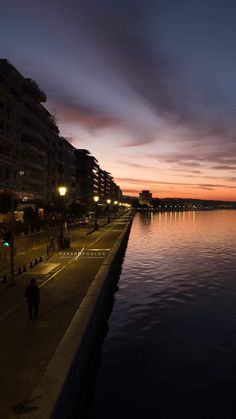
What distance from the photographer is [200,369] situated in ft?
54.1

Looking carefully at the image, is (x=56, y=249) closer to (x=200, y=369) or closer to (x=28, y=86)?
(x=200, y=369)

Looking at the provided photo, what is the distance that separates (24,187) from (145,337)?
62.5 meters

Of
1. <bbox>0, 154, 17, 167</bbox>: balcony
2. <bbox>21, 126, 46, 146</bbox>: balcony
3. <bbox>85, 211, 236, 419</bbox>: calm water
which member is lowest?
<bbox>85, 211, 236, 419</bbox>: calm water

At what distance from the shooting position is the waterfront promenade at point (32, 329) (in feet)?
33.5

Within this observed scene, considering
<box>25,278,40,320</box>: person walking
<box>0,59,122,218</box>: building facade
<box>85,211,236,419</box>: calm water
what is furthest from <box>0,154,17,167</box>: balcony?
<box>25,278,40,320</box>: person walking

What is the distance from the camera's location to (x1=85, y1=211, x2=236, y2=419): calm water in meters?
13.6

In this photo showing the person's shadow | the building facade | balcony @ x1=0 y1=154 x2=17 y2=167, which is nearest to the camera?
the person's shadow

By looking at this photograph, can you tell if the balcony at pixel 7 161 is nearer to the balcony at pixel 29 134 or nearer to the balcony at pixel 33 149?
the balcony at pixel 33 149

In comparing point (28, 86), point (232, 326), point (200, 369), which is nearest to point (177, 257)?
point (232, 326)

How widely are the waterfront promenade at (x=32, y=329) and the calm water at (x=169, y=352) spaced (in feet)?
7.87

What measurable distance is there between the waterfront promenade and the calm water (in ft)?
7.87

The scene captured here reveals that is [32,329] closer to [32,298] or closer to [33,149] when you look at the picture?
[32,298]

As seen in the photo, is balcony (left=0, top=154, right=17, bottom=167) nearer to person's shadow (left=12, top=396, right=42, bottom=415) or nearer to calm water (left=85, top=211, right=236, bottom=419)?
calm water (left=85, top=211, right=236, bottom=419)

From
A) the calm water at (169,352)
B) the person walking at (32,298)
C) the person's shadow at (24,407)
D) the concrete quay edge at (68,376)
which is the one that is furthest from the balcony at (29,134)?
the person's shadow at (24,407)
